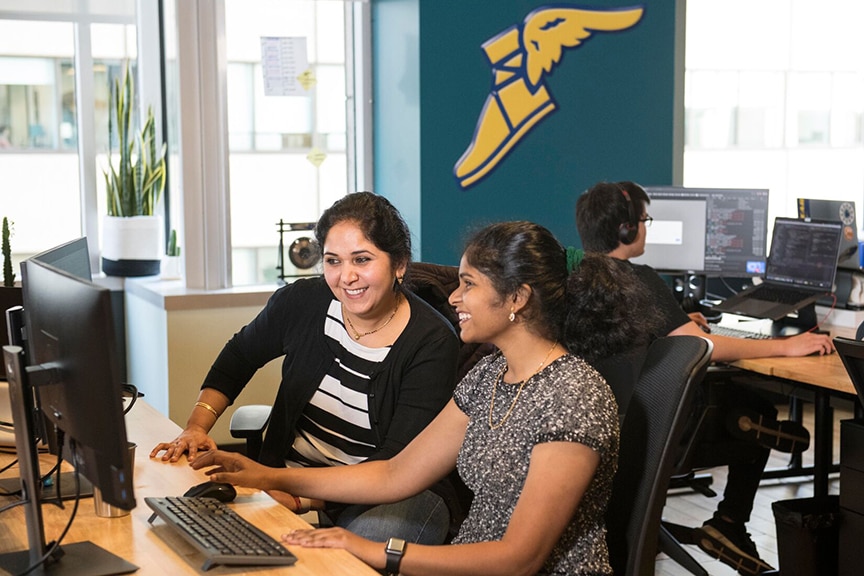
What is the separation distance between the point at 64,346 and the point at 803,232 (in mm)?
3173

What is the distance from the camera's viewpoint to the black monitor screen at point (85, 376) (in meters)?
1.45

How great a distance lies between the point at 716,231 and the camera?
445 centimetres

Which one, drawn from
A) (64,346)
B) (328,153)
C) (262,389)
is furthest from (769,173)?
(64,346)

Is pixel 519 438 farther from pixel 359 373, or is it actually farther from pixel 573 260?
pixel 359 373

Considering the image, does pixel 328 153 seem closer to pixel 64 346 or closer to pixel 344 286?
pixel 344 286

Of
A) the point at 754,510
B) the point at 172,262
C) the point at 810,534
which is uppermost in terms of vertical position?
the point at 172,262

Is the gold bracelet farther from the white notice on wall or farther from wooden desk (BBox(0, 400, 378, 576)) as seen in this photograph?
the white notice on wall

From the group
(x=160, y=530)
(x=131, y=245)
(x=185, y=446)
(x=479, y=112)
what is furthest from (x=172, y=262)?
(x=160, y=530)

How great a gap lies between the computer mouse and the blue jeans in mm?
351

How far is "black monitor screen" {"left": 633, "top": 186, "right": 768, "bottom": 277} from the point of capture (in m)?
4.41

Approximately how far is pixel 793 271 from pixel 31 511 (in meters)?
3.18

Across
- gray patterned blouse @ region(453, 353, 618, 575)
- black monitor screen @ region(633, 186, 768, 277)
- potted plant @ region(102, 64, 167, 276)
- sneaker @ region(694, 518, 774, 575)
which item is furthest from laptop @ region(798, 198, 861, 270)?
gray patterned blouse @ region(453, 353, 618, 575)

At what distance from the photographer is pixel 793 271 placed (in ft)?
13.4

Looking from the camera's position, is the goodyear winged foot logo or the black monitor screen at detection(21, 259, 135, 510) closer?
the black monitor screen at detection(21, 259, 135, 510)
